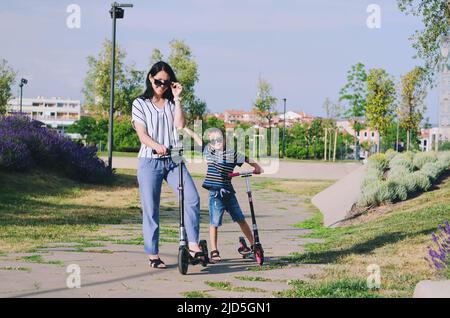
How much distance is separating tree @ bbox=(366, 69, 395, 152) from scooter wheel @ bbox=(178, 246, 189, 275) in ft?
119

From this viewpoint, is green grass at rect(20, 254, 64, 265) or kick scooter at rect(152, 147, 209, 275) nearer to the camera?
kick scooter at rect(152, 147, 209, 275)

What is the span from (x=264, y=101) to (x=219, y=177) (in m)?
48.8

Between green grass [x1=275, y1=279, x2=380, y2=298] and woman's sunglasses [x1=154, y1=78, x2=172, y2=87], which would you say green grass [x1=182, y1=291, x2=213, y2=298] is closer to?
green grass [x1=275, y1=279, x2=380, y2=298]

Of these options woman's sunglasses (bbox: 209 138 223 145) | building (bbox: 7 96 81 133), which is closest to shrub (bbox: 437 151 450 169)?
woman's sunglasses (bbox: 209 138 223 145)

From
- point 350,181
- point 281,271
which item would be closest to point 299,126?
point 350,181

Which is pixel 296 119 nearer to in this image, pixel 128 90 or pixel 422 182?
pixel 128 90

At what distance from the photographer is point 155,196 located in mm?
6285

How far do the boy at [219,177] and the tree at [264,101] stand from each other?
48296 millimetres

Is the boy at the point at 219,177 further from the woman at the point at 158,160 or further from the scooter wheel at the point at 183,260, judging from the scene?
the scooter wheel at the point at 183,260

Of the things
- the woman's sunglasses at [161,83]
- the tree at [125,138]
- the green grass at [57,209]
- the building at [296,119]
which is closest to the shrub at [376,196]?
the green grass at [57,209]

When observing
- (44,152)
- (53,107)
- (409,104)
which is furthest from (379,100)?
(53,107)

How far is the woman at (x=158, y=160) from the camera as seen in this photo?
6.25 m

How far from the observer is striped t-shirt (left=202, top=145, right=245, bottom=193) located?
6891mm
